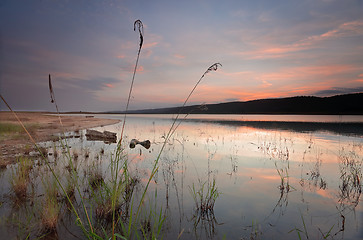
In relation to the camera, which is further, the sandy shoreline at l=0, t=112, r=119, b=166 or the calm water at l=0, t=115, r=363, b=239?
the sandy shoreline at l=0, t=112, r=119, b=166

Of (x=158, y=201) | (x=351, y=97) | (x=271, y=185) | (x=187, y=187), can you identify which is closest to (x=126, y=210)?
(x=158, y=201)

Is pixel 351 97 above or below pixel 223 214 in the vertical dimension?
above

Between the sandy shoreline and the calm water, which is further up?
the sandy shoreline

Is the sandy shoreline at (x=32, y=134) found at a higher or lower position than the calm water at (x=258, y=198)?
higher

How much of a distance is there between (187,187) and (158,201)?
1.19 metres

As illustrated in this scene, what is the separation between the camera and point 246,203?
16.0ft

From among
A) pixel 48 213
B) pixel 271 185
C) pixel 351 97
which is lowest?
pixel 271 185

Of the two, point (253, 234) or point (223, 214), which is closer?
point (253, 234)

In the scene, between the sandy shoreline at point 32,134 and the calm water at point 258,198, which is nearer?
the calm water at point 258,198

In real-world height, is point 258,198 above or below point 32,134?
below

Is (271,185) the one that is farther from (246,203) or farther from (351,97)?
(351,97)

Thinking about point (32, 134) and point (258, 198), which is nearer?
point (258, 198)

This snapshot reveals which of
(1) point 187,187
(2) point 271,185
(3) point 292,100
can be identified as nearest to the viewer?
(1) point 187,187

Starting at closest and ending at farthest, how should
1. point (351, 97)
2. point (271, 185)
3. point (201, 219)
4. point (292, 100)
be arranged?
1. point (201, 219)
2. point (271, 185)
3. point (351, 97)
4. point (292, 100)
